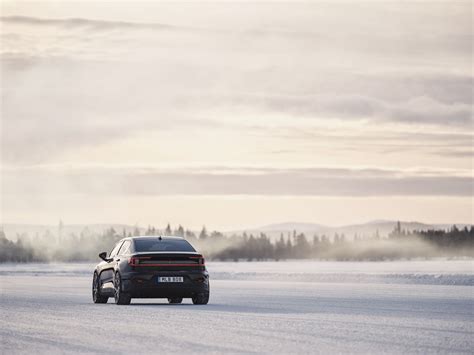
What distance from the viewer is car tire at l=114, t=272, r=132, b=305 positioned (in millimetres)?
28594

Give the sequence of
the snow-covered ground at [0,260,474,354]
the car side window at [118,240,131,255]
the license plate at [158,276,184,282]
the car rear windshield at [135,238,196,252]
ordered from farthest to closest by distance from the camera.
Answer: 1. the car side window at [118,240,131,255]
2. the car rear windshield at [135,238,196,252]
3. the license plate at [158,276,184,282]
4. the snow-covered ground at [0,260,474,354]

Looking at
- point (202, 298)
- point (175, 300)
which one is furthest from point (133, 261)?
point (175, 300)

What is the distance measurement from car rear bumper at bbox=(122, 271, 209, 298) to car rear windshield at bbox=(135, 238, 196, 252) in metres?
0.90

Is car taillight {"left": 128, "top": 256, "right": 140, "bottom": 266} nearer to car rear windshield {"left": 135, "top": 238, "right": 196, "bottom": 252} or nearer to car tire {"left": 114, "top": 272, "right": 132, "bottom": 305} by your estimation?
car rear windshield {"left": 135, "top": 238, "right": 196, "bottom": 252}

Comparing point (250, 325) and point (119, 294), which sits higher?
point (119, 294)

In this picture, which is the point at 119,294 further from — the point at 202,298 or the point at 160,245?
the point at 202,298

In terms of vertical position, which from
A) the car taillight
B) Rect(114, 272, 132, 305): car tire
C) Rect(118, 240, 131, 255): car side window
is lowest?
Rect(114, 272, 132, 305): car tire

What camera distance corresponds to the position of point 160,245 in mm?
29125

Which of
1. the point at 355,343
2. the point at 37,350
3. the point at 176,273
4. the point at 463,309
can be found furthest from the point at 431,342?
the point at 176,273

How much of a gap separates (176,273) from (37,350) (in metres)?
12.0

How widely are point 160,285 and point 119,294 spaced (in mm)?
1223

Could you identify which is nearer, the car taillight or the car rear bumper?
the car rear bumper

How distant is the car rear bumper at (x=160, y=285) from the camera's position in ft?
92.4

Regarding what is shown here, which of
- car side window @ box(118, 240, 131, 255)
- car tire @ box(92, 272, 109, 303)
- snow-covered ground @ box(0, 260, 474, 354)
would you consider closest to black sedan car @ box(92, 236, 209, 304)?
car side window @ box(118, 240, 131, 255)
